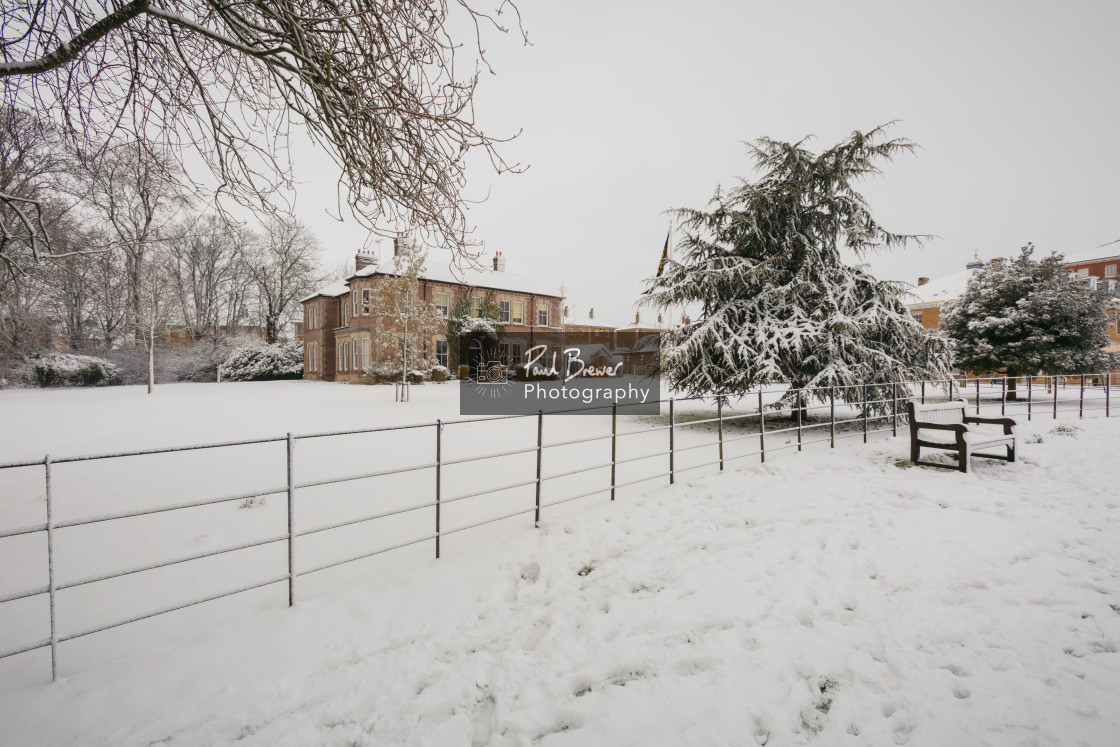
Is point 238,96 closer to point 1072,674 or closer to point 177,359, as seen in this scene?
point 1072,674

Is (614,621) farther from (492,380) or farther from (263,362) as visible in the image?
(263,362)

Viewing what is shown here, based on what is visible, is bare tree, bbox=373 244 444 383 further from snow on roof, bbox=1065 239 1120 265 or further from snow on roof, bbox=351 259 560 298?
snow on roof, bbox=1065 239 1120 265

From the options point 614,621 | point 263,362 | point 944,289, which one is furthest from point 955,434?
point 944,289

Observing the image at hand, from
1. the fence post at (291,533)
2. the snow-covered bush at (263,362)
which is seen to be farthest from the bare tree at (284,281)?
the fence post at (291,533)

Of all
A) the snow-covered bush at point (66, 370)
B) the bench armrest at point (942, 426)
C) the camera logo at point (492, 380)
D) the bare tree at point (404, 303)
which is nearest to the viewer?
the bench armrest at point (942, 426)

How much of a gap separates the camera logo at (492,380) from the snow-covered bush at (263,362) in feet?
62.3

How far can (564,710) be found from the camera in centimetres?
233

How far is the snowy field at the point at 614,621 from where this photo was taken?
2.24 meters

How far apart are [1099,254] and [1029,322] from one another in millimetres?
37755

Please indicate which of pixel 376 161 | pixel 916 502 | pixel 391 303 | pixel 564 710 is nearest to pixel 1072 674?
pixel 564 710

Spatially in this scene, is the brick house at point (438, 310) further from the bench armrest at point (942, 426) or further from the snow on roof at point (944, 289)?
the snow on roof at point (944, 289)

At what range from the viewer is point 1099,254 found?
3956cm

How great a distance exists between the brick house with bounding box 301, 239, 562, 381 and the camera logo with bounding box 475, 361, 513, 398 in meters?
1.64

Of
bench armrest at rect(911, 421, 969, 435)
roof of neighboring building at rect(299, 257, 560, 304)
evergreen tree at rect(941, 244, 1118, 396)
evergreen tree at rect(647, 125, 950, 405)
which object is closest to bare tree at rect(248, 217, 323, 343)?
roof of neighboring building at rect(299, 257, 560, 304)
